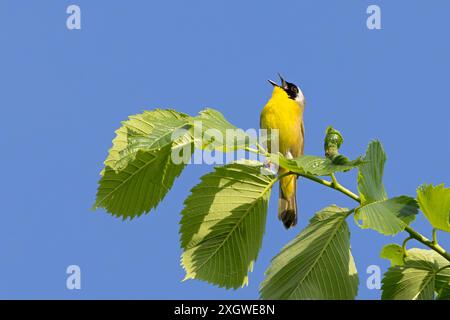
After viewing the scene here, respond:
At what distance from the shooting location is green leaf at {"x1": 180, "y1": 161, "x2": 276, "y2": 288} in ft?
8.54

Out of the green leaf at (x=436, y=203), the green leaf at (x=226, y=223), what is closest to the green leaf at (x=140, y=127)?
the green leaf at (x=226, y=223)

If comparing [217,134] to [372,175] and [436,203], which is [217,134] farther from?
[436,203]

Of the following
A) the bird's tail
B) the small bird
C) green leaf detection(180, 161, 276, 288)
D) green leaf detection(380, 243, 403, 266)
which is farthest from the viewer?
the small bird

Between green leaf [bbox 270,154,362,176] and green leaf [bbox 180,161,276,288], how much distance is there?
0.27 m

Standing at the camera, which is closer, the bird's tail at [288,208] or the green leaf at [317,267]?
the green leaf at [317,267]

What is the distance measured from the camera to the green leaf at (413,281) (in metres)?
2.70

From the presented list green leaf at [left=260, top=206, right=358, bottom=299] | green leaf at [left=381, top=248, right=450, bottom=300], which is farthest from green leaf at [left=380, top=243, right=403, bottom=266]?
green leaf at [left=260, top=206, right=358, bottom=299]

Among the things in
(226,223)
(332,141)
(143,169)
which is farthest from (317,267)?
(143,169)

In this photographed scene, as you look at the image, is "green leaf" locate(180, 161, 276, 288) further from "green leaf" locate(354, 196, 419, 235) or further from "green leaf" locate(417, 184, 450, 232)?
"green leaf" locate(417, 184, 450, 232)

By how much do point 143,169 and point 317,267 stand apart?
755 mm

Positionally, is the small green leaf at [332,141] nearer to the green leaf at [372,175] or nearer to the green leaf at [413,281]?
the green leaf at [372,175]

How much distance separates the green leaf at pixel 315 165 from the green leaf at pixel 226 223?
272mm

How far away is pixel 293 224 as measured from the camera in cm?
546
